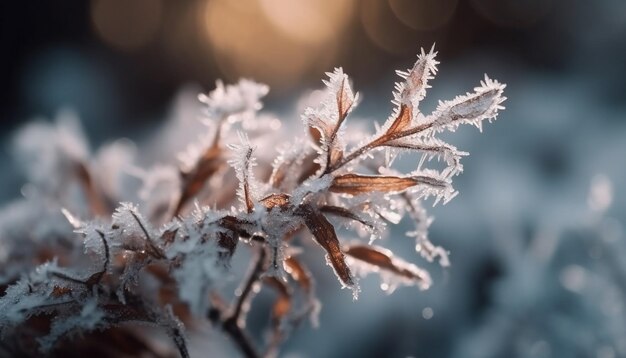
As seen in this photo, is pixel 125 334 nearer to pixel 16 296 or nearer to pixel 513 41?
pixel 16 296

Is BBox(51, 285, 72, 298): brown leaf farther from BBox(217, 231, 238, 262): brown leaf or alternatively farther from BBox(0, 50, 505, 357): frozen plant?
BBox(217, 231, 238, 262): brown leaf

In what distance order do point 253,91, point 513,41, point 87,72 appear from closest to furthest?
point 253,91
point 513,41
point 87,72

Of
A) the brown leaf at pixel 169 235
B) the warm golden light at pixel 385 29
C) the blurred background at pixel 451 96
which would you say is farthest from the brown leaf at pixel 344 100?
the warm golden light at pixel 385 29

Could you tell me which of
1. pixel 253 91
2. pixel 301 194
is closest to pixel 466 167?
pixel 253 91

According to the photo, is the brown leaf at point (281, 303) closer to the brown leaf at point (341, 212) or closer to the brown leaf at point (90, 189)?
the brown leaf at point (341, 212)

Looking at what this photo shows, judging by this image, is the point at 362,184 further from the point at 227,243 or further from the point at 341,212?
the point at 227,243

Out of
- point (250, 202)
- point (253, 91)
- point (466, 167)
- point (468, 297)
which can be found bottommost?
point (250, 202)
